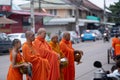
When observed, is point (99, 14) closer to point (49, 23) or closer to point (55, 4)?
point (55, 4)

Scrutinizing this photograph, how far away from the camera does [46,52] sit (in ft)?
31.9

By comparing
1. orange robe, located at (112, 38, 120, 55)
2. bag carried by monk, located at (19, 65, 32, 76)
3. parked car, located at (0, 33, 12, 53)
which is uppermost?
bag carried by monk, located at (19, 65, 32, 76)

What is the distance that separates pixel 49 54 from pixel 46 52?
0.13m

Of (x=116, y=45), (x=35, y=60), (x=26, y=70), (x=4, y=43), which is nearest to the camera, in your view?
(x=26, y=70)

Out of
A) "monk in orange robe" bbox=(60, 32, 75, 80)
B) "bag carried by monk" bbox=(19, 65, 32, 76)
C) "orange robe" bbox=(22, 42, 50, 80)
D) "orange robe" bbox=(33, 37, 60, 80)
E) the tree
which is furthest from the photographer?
the tree

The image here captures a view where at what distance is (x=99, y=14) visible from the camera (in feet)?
322

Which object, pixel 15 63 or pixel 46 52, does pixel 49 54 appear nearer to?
pixel 46 52

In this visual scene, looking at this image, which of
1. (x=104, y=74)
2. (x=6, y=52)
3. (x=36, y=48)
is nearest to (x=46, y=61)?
(x=36, y=48)

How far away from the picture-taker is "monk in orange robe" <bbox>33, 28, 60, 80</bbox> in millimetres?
9688

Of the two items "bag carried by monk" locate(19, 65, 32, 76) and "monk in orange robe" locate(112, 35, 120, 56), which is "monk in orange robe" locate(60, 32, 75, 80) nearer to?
"bag carried by monk" locate(19, 65, 32, 76)

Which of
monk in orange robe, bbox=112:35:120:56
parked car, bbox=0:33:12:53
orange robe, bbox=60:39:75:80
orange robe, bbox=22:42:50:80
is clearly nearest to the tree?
parked car, bbox=0:33:12:53

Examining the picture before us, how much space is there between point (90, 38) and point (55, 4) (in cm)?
1975

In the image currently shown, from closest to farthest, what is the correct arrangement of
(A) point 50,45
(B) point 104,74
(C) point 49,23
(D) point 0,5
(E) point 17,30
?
(B) point 104,74 < (A) point 50,45 < (D) point 0,5 < (E) point 17,30 < (C) point 49,23

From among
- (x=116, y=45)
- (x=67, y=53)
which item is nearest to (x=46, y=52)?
(x=67, y=53)
